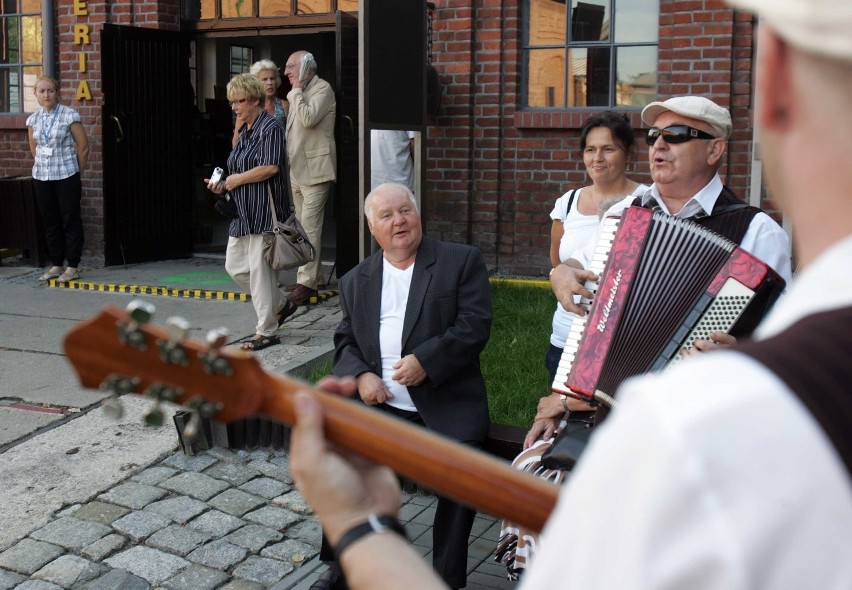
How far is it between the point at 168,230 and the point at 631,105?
5126 millimetres

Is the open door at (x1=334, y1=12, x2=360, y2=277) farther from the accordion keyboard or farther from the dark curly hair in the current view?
the accordion keyboard

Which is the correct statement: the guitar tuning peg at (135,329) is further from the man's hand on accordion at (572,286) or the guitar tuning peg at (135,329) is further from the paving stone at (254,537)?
the paving stone at (254,537)

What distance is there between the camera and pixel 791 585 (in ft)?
2.50

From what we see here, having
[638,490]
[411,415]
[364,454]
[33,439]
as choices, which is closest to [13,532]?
[33,439]

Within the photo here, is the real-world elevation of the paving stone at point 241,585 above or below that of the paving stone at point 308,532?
below

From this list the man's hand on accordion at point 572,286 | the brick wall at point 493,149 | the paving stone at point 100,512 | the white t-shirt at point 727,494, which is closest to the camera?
the white t-shirt at point 727,494

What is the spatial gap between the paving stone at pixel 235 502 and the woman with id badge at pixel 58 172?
19.7 feet

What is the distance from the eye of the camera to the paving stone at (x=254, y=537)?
4.71 m

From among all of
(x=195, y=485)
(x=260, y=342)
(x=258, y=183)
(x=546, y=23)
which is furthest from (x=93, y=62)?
(x=195, y=485)

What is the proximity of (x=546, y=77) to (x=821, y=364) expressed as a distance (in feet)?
30.9

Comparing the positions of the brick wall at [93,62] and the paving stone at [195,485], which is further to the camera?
the brick wall at [93,62]

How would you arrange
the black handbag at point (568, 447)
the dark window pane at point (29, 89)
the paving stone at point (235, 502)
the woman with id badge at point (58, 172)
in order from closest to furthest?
the black handbag at point (568, 447), the paving stone at point (235, 502), the woman with id badge at point (58, 172), the dark window pane at point (29, 89)

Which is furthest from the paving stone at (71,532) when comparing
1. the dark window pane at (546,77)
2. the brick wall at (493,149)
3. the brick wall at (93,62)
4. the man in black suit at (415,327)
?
the brick wall at (93,62)

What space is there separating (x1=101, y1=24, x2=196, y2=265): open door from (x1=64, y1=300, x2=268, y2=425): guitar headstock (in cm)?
973
